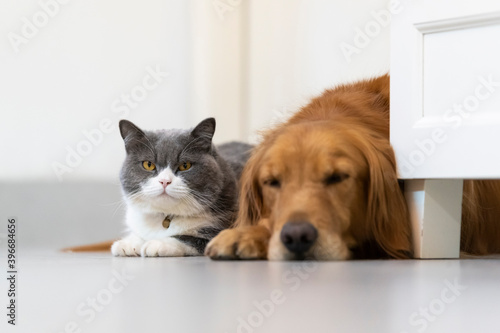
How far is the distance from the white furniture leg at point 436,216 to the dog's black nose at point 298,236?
42cm

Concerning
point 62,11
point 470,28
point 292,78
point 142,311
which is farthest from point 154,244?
point 292,78

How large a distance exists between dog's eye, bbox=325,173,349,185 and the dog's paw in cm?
27

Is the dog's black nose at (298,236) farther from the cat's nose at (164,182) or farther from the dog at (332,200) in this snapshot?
the cat's nose at (164,182)

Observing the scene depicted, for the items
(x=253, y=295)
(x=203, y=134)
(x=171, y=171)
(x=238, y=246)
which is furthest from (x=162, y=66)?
(x=253, y=295)

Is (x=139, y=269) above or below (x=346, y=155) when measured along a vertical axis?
below

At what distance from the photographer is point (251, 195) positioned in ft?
7.09

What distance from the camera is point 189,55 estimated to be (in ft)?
12.9

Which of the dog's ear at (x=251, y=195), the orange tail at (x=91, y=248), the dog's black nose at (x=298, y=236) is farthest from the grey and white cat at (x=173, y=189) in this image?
the dog's black nose at (x=298, y=236)

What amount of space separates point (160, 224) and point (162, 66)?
1.53 meters

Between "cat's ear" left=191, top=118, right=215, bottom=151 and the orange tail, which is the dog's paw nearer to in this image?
"cat's ear" left=191, top=118, right=215, bottom=151

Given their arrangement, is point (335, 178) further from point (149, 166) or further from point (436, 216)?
point (149, 166)

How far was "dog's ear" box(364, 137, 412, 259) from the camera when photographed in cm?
201

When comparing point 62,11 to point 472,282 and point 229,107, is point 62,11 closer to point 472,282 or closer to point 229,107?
point 229,107

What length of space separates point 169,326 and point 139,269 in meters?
Answer: 0.83
